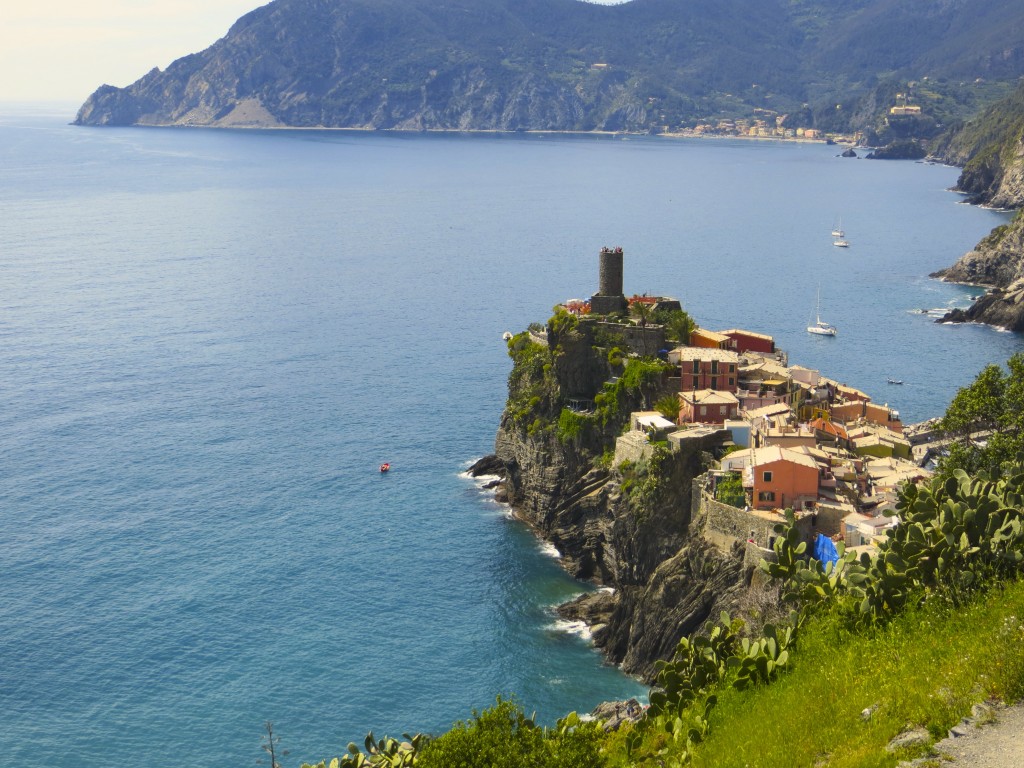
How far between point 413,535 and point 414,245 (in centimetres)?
11491

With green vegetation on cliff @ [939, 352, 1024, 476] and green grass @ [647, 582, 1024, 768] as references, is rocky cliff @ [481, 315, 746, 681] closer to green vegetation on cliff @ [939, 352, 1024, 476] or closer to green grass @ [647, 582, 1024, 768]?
green vegetation on cliff @ [939, 352, 1024, 476]

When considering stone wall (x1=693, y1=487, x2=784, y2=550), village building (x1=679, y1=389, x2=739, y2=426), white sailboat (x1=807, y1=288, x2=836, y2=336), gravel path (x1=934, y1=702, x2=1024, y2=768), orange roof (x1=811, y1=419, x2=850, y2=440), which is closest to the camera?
gravel path (x1=934, y1=702, x2=1024, y2=768)

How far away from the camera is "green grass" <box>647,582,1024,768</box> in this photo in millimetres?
21812

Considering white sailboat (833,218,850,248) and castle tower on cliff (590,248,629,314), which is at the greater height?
castle tower on cliff (590,248,629,314)

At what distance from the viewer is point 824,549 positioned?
4809 cm

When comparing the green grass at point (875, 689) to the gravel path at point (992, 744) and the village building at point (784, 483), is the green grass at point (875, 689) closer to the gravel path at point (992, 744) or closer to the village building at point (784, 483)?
the gravel path at point (992, 744)

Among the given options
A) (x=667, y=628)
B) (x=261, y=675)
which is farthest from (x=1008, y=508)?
(x=261, y=675)

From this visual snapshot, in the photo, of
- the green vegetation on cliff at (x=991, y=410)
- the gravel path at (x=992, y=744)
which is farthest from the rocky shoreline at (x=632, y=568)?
the gravel path at (x=992, y=744)

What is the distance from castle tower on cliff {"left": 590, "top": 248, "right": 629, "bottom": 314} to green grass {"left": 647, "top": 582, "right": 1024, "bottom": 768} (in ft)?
156

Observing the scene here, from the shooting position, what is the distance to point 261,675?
5372 cm

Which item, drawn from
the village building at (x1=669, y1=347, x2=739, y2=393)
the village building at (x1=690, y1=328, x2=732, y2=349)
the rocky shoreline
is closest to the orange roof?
the village building at (x1=669, y1=347, x2=739, y2=393)

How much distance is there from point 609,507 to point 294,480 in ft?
84.4

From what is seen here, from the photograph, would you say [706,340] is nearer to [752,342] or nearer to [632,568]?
[752,342]

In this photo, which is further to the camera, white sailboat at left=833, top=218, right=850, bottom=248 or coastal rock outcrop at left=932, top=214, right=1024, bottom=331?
white sailboat at left=833, top=218, right=850, bottom=248
